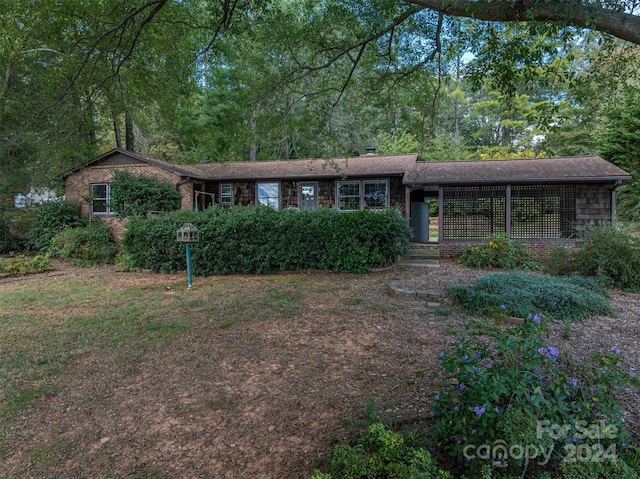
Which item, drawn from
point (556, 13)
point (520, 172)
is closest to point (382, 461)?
point (556, 13)

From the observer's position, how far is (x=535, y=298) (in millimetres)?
5496

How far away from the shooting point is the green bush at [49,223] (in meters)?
13.3

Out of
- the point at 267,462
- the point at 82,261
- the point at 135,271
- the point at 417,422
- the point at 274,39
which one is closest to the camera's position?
the point at 267,462

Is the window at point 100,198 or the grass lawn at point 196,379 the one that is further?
the window at point 100,198

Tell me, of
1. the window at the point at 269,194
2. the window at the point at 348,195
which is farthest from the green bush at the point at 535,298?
the window at the point at 269,194

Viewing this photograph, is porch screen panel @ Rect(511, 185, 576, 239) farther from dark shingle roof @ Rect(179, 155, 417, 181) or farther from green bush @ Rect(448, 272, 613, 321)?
green bush @ Rect(448, 272, 613, 321)

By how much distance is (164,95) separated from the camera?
778cm

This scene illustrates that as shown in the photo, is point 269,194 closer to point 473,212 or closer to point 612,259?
point 473,212

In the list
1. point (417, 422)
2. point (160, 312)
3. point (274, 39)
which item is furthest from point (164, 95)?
point (417, 422)

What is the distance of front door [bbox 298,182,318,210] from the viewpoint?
14539mm

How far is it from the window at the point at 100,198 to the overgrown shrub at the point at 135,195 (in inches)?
38.2

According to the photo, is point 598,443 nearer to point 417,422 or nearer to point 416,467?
point 416,467

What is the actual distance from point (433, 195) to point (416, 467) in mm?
14353

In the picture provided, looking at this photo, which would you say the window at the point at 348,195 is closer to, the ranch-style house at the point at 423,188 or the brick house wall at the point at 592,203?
the ranch-style house at the point at 423,188
